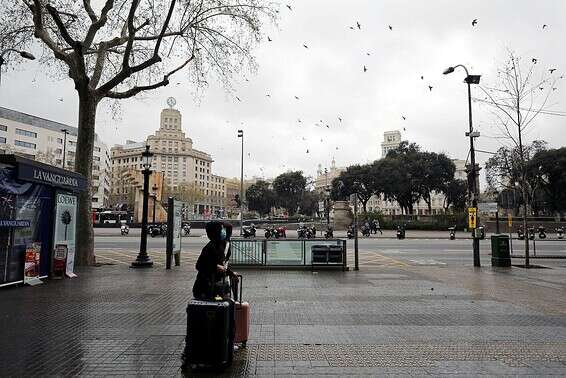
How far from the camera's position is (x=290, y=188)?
99438 mm

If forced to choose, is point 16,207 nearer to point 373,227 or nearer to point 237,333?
point 237,333

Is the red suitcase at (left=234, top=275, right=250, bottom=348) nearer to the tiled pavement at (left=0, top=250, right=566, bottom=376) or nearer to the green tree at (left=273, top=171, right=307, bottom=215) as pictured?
the tiled pavement at (left=0, top=250, right=566, bottom=376)

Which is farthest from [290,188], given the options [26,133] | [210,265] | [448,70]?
[210,265]

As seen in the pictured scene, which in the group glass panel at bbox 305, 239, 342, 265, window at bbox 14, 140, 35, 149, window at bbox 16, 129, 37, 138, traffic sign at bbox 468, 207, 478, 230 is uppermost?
window at bbox 16, 129, 37, 138

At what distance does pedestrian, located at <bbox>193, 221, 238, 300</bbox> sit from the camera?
5059 millimetres

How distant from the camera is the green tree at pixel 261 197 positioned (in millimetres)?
104375

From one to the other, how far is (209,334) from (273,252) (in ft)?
33.5

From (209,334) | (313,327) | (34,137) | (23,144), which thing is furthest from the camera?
(34,137)

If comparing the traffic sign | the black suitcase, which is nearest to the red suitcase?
the black suitcase

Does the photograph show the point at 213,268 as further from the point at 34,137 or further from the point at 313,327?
the point at 34,137

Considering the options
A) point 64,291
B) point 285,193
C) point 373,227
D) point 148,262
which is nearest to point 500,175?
point 373,227

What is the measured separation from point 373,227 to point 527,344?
1650 inches

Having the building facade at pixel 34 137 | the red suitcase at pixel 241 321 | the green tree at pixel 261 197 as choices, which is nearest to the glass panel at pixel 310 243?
the red suitcase at pixel 241 321

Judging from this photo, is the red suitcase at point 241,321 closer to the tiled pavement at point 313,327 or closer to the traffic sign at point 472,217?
the tiled pavement at point 313,327
